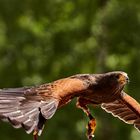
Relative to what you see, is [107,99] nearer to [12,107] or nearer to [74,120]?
[12,107]

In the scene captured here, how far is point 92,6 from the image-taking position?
1057cm

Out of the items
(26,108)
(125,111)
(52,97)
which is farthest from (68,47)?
(26,108)

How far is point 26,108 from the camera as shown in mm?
3420

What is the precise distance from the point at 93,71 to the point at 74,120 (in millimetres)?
835

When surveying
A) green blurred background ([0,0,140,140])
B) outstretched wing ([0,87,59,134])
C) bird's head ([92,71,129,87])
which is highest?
green blurred background ([0,0,140,140])

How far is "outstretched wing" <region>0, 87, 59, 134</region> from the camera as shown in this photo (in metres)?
3.24

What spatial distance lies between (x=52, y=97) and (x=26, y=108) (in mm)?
198

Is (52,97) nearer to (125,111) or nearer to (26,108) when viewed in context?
(26,108)

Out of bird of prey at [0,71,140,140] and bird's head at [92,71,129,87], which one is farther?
bird's head at [92,71,129,87]

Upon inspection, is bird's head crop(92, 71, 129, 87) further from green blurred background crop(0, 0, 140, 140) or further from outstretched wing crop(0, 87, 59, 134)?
green blurred background crop(0, 0, 140, 140)

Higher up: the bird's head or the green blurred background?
the green blurred background

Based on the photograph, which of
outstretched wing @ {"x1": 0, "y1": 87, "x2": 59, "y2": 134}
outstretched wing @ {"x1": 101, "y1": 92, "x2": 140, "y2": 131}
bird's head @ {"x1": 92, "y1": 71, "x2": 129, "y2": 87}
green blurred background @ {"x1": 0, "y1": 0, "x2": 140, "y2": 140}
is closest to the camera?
outstretched wing @ {"x1": 0, "y1": 87, "x2": 59, "y2": 134}

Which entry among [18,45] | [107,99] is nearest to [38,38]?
[18,45]

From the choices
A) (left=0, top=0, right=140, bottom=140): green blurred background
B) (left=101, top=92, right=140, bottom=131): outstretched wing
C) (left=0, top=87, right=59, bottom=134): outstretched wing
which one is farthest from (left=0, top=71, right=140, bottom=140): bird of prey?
(left=0, top=0, right=140, bottom=140): green blurred background
